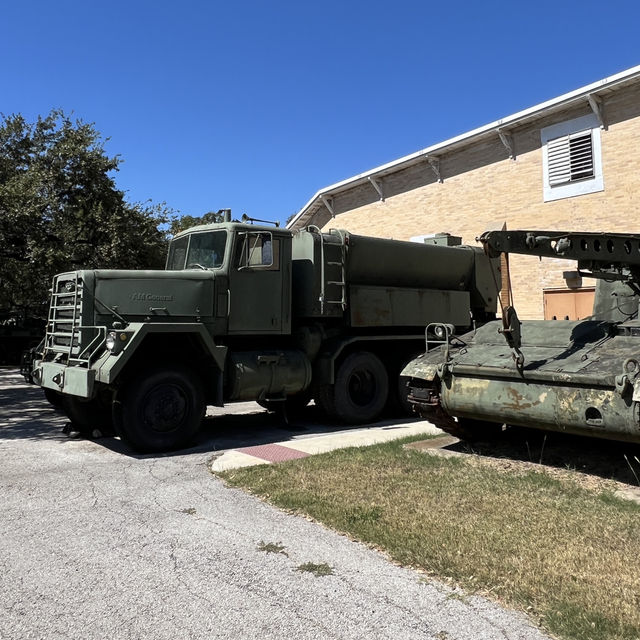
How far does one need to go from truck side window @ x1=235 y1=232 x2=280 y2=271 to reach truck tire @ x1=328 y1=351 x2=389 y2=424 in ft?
6.37

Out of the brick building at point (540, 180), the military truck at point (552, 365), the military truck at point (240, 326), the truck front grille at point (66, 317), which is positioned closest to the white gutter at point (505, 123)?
the brick building at point (540, 180)

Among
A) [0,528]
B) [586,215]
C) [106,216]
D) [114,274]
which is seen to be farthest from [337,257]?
[106,216]

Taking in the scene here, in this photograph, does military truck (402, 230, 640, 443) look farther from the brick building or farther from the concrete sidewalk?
the brick building

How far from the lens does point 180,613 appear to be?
3186mm

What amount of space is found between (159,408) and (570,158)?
1109 centimetres

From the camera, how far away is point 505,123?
49.2ft

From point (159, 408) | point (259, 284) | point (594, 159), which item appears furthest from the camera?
point (594, 159)

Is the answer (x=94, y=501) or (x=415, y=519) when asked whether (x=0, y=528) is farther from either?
(x=415, y=519)

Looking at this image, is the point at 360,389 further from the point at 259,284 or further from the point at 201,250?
the point at 201,250

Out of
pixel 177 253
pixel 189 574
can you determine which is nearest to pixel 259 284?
pixel 177 253

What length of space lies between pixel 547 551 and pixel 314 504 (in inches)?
71.4

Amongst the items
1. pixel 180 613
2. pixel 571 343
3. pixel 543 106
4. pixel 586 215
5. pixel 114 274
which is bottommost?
pixel 180 613

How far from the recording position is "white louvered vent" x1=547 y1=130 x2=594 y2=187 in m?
13.7

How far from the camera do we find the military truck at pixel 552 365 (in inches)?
210
